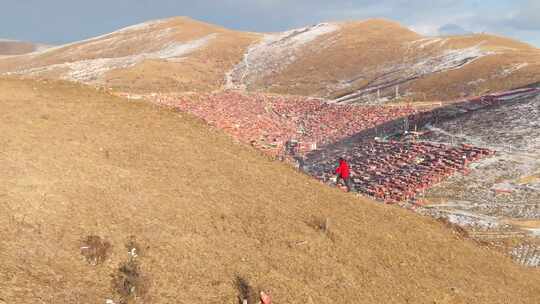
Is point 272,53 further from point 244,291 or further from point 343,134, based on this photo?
point 244,291

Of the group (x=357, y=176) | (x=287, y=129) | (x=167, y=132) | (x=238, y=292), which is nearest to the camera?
(x=238, y=292)

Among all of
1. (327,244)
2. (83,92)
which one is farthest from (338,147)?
(327,244)

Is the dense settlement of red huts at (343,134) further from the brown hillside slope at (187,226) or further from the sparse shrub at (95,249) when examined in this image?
the sparse shrub at (95,249)

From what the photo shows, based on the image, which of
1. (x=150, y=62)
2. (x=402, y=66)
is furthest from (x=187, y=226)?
(x=402, y=66)

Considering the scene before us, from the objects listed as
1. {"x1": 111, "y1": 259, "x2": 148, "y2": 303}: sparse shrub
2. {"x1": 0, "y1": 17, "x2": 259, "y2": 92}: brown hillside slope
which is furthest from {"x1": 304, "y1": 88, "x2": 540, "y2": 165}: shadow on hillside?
{"x1": 111, "y1": 259, "x2": 148, "y2": 303}: sparse shrub

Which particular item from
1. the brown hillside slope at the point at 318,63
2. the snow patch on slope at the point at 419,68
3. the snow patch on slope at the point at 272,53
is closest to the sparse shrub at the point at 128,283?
the brown hillside slope at the point at 318,63

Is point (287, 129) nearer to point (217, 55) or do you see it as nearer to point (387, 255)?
point (387, 255)
